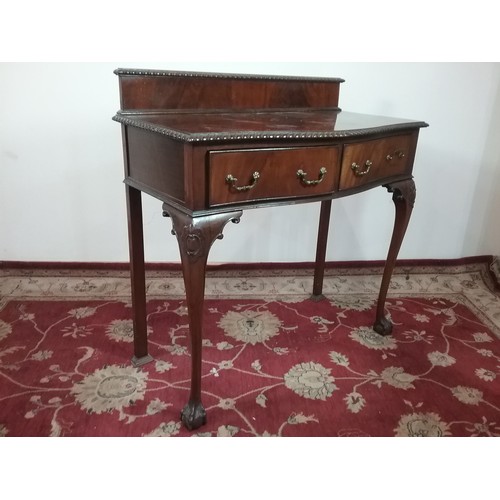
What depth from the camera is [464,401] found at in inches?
65.6

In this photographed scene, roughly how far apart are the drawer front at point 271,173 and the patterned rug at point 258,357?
0.76 metres

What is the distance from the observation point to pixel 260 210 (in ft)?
8.36

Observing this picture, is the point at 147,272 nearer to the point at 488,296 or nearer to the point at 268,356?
the point at 268,356

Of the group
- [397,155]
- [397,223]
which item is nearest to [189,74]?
[397,155]

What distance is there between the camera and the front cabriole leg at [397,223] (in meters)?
1.83

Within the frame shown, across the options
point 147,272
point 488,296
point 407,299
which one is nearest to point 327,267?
point 407,299

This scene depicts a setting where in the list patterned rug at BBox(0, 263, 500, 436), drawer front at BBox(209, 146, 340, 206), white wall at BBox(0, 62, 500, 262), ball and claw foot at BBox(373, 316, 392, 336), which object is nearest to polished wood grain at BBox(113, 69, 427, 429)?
drawer front at BBox(209, 146, 340, 206)

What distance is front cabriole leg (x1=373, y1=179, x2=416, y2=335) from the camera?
183cm

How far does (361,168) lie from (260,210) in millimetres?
1064

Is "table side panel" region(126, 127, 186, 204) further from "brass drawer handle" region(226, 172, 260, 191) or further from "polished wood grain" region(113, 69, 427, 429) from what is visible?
"brass drawer handle" region(226, 172, 260, 191)

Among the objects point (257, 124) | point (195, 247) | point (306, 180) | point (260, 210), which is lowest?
point (260, 210)

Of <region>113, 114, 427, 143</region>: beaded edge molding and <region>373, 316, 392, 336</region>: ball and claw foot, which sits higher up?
<region>113, 114, 427, 143</region>: beaded edge molding

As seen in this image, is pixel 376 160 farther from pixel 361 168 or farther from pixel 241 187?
pixel 241 187

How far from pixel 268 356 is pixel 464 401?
0.76 metres
